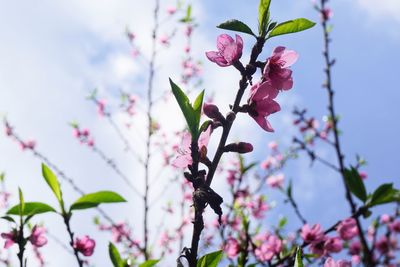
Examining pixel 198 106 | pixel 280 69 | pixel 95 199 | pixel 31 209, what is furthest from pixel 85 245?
pixel 280 69

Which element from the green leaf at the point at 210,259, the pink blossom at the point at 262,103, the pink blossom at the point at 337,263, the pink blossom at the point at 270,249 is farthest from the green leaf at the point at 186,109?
the pink blossom at the point at 270,249

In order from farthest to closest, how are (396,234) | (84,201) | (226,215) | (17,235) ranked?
(396,234) < (226,215) < (84,201) < (17,235)

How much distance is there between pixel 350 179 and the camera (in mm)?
2357

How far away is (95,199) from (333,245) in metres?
1.85

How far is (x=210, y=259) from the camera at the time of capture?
49.3 inches

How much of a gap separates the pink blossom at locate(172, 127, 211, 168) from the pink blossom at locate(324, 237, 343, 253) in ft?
6.35

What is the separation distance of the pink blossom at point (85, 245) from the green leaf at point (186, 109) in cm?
127

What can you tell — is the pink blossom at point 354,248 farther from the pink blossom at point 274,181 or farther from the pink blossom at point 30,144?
the pink blossom at point 30,144

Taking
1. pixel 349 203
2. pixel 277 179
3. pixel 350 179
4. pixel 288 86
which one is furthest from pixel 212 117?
pixel 277 179

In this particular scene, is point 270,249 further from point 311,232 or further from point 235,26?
point 235,26

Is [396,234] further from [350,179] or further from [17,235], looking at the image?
[17,235]

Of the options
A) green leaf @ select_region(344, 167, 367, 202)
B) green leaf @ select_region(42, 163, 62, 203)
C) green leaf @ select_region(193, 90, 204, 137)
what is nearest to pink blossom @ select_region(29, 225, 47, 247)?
green leaf @ select_region(42, 163, 62, 203)

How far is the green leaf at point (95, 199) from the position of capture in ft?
5.88

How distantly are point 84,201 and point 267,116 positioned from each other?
94cm
